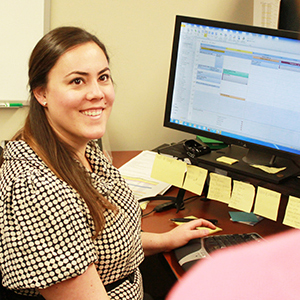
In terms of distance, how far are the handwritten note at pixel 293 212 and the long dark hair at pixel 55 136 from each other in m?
0.45

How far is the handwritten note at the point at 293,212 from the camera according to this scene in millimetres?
1029

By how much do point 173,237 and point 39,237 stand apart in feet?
1.49

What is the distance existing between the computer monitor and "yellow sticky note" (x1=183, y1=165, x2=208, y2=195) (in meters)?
0.06

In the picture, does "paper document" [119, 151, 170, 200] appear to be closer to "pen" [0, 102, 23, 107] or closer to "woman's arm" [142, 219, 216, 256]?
"woman's arm" [142, 219, 216, 256]

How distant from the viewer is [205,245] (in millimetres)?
1087

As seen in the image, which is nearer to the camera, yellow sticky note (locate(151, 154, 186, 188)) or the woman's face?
the woman's face

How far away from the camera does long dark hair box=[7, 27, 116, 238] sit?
2.99 feet

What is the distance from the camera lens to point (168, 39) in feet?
5.78

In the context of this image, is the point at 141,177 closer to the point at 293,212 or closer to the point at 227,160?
the point at 227,160

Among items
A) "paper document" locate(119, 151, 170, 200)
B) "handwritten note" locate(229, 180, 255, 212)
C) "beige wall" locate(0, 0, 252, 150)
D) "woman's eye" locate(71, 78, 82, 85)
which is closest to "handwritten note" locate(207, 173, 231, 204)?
"handwritten note" locate(229, 180, 255, 212)

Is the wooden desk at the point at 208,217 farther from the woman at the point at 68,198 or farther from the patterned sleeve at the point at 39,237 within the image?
the patterned sleeve at the point at 39,237

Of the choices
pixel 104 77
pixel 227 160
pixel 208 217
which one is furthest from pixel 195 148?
pixel 104 77

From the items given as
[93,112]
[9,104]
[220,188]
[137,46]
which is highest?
[137,46]

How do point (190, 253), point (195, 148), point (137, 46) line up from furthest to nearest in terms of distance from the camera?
point (137, 46)
point (195, 148)
point (190, 253)
